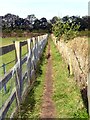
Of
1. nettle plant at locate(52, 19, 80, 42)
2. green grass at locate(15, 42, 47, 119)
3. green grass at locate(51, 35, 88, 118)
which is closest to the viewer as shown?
green grass at locate(51, 35, 88, 118)

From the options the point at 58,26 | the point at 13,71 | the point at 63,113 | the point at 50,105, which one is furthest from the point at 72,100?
the point at 58,26

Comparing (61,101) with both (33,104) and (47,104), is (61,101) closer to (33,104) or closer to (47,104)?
(47,104)

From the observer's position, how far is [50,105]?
7316 mm

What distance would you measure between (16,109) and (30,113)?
12.5 inches

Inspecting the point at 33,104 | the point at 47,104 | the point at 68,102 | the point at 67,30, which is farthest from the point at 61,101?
the point at 67,30

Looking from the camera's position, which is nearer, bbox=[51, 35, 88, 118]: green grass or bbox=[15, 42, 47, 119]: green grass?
bbox=[51, 35, 88, 118]: green grass

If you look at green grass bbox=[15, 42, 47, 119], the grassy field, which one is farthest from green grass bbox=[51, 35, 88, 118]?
green grass bbox=[15, 42, 47, 119]

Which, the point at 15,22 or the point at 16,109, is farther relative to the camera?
the point at 15,22

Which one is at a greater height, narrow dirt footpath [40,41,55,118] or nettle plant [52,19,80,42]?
narrow dirt footpath [40,41,55,118]

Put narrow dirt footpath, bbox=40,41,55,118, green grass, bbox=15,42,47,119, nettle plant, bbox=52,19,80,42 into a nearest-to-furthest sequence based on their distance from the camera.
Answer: green grass, bbox=15,42,47,119 < narrow dirt footpath, bbox=40,41,55,118 < nettle plant, bbox=52,19,80,42

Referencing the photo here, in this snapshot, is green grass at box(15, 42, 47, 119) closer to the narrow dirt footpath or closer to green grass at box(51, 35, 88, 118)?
the narrow dirt footpath

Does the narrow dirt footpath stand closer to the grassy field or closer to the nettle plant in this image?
the grassy field

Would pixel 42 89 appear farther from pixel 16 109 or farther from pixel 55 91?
pixel 16 109

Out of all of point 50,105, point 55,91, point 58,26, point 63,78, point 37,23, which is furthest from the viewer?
point 37,23
